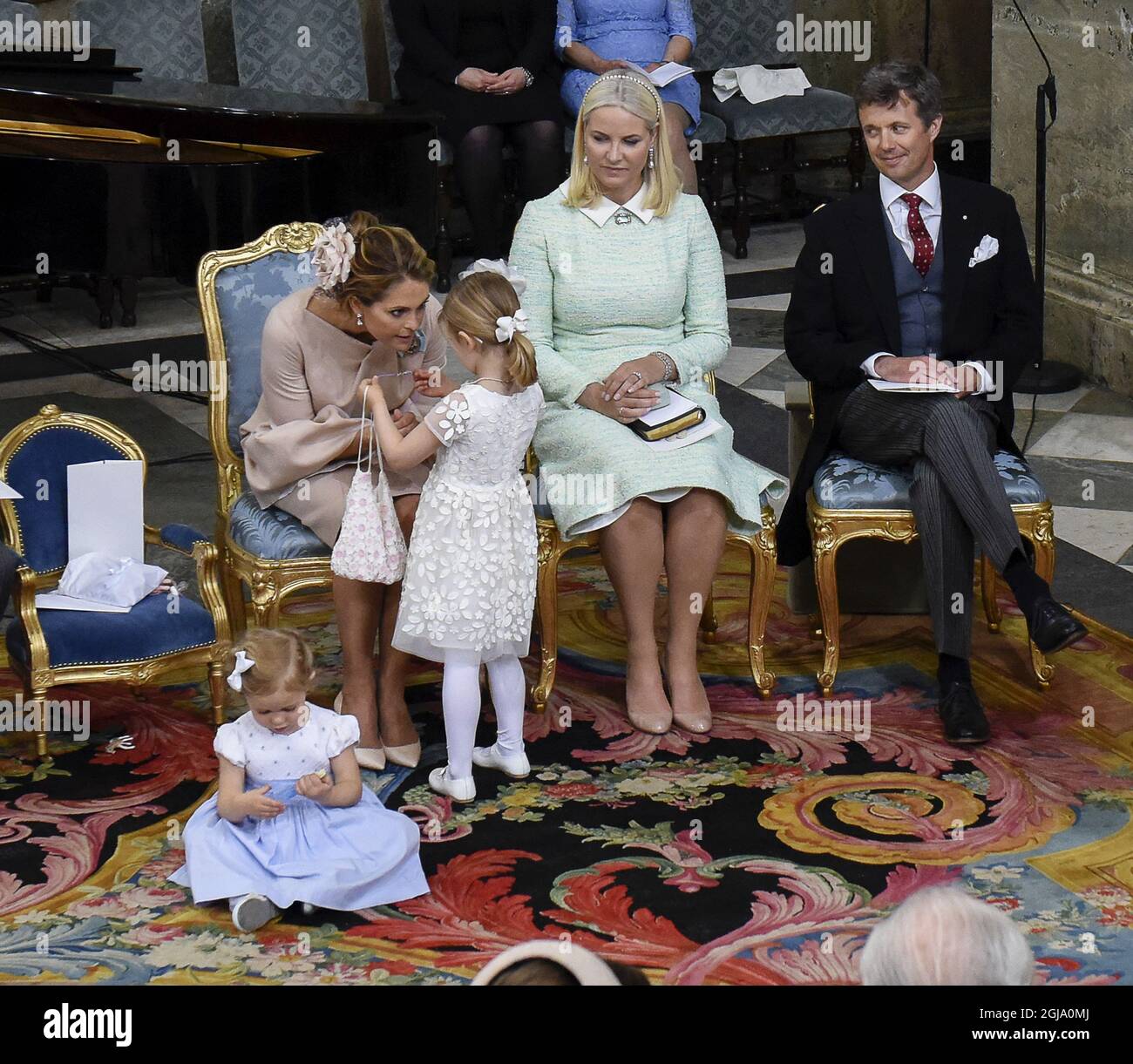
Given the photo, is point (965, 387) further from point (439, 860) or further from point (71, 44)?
point (71, 44)

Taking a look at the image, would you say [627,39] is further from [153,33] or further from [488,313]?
[488,313]

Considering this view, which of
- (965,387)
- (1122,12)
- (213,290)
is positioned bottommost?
(965,387)

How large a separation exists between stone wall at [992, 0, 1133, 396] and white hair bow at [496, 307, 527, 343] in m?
3.76

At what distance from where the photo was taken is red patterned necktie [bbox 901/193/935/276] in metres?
4.73

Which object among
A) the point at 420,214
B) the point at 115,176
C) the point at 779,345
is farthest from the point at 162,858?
the point at 779,345

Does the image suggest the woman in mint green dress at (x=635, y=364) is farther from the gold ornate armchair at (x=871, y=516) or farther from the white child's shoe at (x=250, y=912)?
the white child's shoe at (x=250, y=912)

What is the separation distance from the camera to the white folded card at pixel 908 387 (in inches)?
177

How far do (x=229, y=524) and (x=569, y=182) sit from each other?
126 cm

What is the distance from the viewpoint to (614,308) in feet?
15.4

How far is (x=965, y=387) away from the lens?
4578 millimetres

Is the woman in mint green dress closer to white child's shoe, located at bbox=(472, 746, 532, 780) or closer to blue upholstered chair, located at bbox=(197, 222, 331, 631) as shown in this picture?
white child's shoe, located at bbox=(472, 746, 532, 780)

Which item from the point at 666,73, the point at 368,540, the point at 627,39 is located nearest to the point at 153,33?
the point at 627,39

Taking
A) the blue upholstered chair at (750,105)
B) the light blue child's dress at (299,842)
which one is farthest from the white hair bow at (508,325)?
the blue upholstered chair at (750,105)

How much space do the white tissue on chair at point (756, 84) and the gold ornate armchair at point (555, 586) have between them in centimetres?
481
